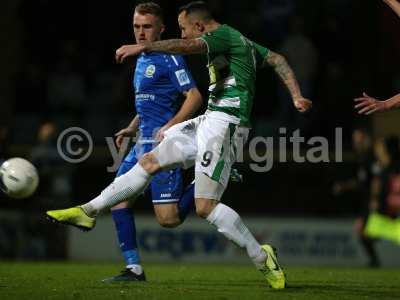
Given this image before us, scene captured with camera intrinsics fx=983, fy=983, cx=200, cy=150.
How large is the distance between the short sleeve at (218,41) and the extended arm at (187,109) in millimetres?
1094

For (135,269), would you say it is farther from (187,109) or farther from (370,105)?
(370,105)

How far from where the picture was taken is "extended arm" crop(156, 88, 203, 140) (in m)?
9.46

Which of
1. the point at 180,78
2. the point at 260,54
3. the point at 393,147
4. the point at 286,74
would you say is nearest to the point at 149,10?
the point at 180,78

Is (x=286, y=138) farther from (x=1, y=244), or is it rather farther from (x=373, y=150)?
(x=1, y=244)

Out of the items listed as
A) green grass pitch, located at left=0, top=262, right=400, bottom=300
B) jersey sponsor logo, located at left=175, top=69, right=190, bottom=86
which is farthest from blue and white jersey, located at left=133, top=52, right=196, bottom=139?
green grass pitch, located at left=0, top=262, right=400, bottom=300

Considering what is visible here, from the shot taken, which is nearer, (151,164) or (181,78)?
(151,164)

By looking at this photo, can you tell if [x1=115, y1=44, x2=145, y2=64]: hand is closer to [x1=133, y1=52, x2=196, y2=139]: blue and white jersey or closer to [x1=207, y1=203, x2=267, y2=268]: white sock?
[x1=207, y1=203, x2=267, y2=268]: white sock

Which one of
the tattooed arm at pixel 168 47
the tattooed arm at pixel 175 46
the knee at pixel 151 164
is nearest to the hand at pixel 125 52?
the tattooed arm at pixel 168 47

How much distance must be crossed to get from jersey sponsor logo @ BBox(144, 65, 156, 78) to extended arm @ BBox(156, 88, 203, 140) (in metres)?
0.40

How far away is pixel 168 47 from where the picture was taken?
8055mm

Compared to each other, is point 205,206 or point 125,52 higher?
point 125,52

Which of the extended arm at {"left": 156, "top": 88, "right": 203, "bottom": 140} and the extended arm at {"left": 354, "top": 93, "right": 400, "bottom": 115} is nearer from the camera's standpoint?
the extended arm at {"left": 354, "top": 93, "right": 400, "bottom": 115}

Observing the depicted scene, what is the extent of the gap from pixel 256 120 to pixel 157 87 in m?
7.47

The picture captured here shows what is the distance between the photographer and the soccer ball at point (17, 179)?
30.9 ft
